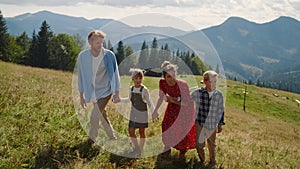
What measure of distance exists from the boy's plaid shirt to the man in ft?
6.17

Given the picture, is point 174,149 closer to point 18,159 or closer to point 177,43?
point 177,43

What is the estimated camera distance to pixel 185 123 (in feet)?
25.6

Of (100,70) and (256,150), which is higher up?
(100,70)

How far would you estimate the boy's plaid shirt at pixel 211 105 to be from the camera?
761cm

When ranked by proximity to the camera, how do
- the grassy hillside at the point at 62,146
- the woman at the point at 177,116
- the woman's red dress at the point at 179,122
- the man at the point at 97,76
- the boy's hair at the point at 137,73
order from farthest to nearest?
1. the woman's red dress at the point at 179,122
2. the woman at the point at 177,116
3. the man at the point at 97,76
4. the boy's hair at the point at 137,73
5. the grassy hillside at the point at 62,146

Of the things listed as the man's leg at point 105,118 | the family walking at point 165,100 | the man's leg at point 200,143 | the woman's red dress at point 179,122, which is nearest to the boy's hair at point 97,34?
the family walking at point 165,100

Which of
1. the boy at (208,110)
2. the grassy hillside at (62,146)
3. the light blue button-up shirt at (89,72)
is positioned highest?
the light blue button-up shirt at (89,72)

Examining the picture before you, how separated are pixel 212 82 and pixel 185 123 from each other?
3.84 feet

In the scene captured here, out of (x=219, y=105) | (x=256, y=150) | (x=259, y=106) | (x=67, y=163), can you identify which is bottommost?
(x=259, y=106)

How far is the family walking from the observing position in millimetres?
7426

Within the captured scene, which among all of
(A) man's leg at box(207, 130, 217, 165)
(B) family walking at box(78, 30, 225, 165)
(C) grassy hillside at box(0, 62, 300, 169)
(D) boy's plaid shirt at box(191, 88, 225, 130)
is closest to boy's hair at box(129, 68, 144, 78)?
(B) family walking at box(78, 30, 225, 165)

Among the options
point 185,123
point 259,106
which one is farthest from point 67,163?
point 259,106

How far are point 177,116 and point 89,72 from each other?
228 centimetres

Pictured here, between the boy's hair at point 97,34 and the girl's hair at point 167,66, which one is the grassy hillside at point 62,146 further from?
the boy's hair at point 97,34
